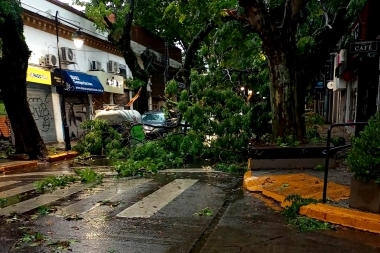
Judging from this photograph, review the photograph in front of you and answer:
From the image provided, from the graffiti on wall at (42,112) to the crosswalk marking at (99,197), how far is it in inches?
480

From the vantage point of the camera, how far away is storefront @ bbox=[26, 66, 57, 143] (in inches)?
731

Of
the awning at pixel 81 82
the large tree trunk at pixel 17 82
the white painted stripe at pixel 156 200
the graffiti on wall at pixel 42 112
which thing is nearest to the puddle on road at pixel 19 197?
the white painted stripe at pixel 156 200

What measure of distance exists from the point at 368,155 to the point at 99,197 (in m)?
5.13

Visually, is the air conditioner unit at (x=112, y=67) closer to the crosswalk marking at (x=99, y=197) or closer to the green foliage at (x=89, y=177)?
the green foliage at (x=89, y=177)

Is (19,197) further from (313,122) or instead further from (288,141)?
(313,122)

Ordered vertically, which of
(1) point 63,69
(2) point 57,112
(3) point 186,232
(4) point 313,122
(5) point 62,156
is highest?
(1) point 63,69

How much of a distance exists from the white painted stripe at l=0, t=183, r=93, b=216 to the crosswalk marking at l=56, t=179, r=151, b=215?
69 cm

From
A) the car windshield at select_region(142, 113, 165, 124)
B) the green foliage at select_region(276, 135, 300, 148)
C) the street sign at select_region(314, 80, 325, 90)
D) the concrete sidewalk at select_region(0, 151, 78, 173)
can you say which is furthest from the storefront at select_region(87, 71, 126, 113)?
the street sign at select_region(314, 80, 325, 90)

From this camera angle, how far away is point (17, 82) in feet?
44.1

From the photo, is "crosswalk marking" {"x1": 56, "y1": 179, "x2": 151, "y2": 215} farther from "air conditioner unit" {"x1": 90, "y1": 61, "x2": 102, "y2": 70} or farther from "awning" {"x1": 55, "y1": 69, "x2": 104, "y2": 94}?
"air conditioner unit" {"x1": 90, "y1": 61, "x2": 102, "y2": 70}

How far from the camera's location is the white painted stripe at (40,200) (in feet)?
21.6

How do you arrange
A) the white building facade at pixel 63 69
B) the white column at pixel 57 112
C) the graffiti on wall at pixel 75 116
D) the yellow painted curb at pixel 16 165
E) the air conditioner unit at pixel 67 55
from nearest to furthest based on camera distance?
the yellow painted curb at pixel 16 165
the white building facade at pixel 63 69
the white column at pixel 57 112
the air conditioner unit at pixel 67 55
the graffiti on wall at pixel 75 116

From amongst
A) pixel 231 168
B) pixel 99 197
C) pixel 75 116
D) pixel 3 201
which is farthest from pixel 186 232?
pixel 75 116

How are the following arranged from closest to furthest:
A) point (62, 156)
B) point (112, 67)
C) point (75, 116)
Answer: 1. point (62, 156)
2. point (75, 116)
3. point (112, 67)
